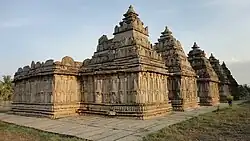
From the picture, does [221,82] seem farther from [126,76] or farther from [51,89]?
[51,89]

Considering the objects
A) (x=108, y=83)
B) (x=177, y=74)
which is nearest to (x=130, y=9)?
(x=108, y=83)

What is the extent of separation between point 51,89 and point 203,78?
56.7 ft

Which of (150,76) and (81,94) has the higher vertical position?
(150,76)

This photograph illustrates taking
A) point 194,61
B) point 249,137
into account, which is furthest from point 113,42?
point 194,61

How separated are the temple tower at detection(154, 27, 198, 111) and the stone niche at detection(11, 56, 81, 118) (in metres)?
7.88

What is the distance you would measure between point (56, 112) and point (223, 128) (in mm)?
9619

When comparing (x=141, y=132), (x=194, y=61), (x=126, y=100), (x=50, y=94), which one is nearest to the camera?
(x=141, y=132)

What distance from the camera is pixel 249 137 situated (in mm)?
7738

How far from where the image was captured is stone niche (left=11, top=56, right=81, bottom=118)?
14.5 meters

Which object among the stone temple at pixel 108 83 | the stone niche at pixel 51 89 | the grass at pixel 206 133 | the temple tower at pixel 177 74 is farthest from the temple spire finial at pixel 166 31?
the grass at pixel 206 133

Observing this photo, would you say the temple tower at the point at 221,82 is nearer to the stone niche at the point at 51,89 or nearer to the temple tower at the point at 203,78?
the temple tower at the point at 203,78

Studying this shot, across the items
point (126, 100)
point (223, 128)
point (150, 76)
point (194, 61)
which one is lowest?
point (223, 128)

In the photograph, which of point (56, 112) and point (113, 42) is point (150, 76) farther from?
point (56, 112)

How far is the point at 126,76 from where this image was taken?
13.6 metres
